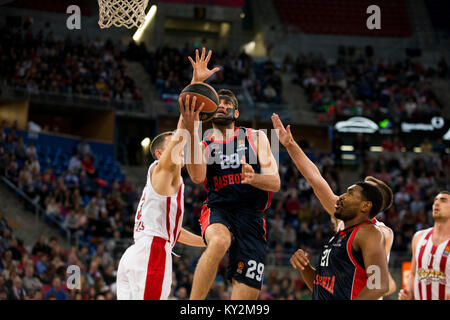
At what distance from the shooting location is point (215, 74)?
2422 centimetres

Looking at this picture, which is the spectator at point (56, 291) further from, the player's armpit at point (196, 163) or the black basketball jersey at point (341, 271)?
the black basketball jersey at point (341, 271)

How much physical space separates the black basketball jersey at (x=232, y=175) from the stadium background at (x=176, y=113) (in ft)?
23.2

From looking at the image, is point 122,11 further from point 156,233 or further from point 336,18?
point 336,18

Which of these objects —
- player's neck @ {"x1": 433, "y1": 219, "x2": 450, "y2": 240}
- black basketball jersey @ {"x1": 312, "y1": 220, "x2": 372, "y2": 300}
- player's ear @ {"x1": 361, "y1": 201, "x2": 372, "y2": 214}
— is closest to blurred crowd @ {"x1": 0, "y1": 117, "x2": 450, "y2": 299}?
player's neck @ {"x1": 433, "y1": 219, "x2": 450, "y2": 240}

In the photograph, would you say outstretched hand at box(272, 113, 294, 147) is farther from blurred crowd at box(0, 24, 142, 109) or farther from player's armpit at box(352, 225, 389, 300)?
blurred crowd at box(0, 24, 142, 109)

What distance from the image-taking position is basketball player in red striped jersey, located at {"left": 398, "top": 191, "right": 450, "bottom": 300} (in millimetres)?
8011

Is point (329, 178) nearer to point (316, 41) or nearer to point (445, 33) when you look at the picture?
point (316, 41)

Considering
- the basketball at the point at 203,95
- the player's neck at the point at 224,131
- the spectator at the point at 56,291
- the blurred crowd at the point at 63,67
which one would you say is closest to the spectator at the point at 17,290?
the spectator at the point at 56,291

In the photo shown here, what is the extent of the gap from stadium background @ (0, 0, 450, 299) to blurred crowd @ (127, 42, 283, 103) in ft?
0.25

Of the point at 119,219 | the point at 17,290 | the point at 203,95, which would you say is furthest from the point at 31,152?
the point at 203,95

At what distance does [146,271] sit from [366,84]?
22138mm

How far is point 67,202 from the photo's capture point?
16.6m
